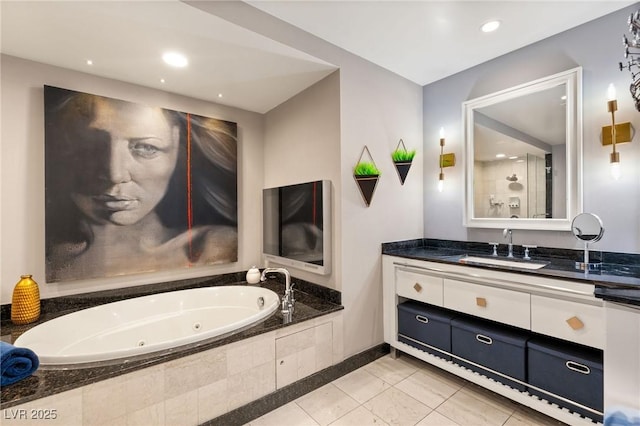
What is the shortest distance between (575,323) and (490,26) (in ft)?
6.83

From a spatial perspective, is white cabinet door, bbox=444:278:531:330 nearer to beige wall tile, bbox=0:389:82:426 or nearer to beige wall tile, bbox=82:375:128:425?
beige wall tile, bbox=82:375:128:425

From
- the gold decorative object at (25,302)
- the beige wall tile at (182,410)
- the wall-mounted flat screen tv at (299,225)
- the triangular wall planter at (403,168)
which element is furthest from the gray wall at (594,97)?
the gold decorative object at (25,302)

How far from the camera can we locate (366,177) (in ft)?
7.91

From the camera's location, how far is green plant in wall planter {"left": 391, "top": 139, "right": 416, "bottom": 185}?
8.83 ft

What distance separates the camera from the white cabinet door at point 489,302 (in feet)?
5.86

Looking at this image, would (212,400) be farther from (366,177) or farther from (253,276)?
(366,177)

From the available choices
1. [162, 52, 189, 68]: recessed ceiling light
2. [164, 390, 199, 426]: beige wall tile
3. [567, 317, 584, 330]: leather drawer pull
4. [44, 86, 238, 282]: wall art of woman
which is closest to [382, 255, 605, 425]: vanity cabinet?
[567, 317, 584, 330]: leather drawer pull

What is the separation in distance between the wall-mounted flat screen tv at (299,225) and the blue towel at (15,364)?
176 cm

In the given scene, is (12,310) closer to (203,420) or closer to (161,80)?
(203,420)

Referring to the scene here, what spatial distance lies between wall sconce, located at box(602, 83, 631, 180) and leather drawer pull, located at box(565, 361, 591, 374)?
131cm

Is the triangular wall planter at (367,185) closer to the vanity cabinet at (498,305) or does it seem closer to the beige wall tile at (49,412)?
the vanity cabinet at (498,305)

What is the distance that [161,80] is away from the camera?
242cm

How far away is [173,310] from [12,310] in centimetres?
102

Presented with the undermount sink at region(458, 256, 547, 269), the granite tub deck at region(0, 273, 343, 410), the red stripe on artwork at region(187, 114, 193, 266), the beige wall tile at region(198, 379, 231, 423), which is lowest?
the beige wall tile at region(198, 379, 231, 423)
